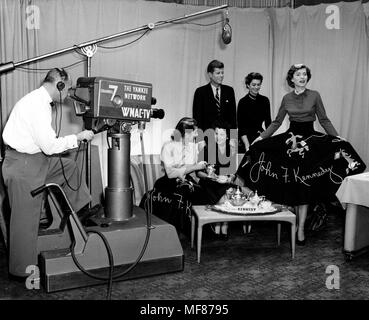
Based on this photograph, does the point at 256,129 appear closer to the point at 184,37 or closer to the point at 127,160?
the point at 184,37

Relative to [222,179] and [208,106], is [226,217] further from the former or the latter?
[208,106]

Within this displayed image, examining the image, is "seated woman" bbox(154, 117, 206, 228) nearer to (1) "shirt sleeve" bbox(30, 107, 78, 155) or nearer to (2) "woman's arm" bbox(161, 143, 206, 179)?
(2) "woman's arm" bbox(161, 143, 206, 179)

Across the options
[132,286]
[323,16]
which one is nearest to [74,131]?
[132,286]

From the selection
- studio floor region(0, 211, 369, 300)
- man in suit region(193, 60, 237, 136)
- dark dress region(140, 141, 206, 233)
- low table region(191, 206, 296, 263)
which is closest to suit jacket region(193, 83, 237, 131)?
man in suit region(193, 60, 237, 136)

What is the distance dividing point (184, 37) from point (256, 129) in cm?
132

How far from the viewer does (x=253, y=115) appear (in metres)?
4.69

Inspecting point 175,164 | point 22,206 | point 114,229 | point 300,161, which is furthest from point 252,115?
point 22,206

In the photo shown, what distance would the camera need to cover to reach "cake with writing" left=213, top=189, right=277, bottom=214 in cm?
345

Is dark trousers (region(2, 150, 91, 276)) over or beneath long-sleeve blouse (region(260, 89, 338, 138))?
beneath

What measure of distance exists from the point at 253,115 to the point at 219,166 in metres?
0.62

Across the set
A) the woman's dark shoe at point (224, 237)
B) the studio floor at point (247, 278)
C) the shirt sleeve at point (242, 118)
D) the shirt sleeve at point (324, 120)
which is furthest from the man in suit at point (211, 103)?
the studio floor at point (247, 278)

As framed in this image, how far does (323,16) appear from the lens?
5.22m

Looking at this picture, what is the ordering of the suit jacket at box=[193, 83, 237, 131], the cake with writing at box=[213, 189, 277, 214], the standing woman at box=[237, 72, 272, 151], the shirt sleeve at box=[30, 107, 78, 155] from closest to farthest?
the shirt sleeve at box=[30, 107, 78, 155] < the cake with writing at box=[213, 189, 277, 214] < the suit jacket at box=[193, 83, 237, 131] < the standing woman at box=[237, 72, 272, 151]

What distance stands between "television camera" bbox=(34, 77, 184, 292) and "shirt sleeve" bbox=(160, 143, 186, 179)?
85 cm
